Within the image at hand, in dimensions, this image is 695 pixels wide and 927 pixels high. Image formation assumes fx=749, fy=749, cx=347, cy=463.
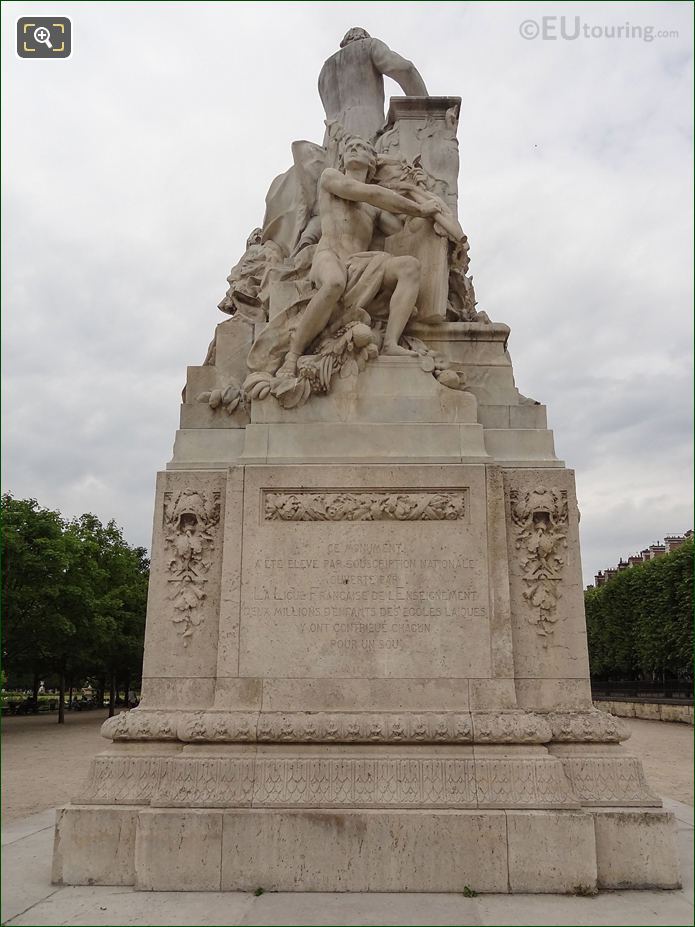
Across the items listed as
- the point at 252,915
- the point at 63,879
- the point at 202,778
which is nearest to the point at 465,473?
the point at 202,778

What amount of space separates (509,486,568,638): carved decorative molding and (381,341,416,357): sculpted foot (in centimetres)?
208

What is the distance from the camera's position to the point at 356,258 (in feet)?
30.9

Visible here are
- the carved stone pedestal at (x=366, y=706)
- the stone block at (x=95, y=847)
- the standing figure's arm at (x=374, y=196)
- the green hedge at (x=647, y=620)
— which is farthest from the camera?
the green hedge at (x=647, y=620)

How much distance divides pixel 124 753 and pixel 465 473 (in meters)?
4.56

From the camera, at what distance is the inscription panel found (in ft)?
25.4

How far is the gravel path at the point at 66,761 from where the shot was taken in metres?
13.2

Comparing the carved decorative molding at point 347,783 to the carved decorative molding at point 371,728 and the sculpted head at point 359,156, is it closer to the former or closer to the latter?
the carved decorative molding at point 371,728

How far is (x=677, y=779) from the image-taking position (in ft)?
49.7

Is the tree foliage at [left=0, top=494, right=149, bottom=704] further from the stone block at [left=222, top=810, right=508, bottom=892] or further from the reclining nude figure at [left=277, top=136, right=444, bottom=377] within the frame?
the stone block at [left=222, top=810, right=508, bottom=892]

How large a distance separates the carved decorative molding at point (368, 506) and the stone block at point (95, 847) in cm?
327

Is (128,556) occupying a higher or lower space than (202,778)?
higher

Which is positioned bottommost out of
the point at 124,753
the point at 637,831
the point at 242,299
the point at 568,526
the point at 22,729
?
the point at 22,729

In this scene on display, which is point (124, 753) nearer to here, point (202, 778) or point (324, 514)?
point (202, 778)

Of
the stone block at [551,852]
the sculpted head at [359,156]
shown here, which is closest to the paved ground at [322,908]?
the stone block at [551,852]
